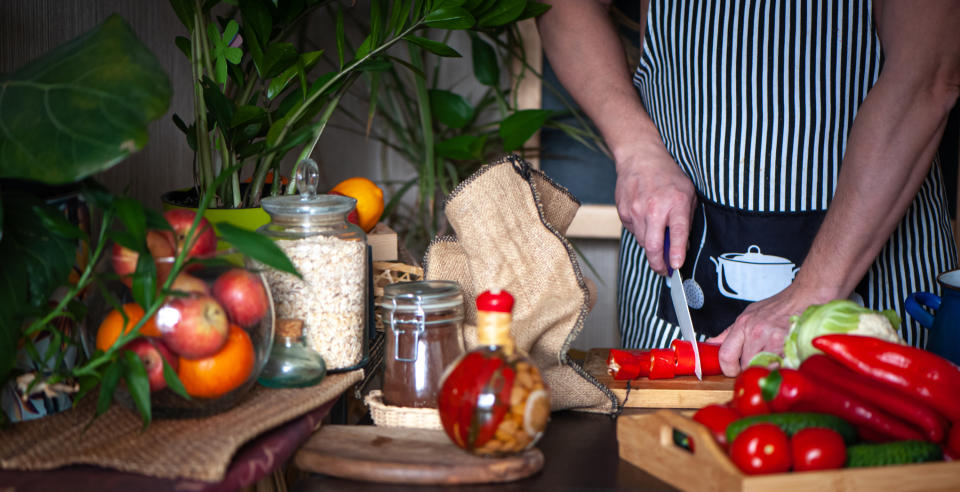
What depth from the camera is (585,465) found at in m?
0.74

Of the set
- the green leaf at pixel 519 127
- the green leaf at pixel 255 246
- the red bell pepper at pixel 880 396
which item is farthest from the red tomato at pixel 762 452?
the green leaf at pixel 519 127

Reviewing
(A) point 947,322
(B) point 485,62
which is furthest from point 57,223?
(B) point 485,62

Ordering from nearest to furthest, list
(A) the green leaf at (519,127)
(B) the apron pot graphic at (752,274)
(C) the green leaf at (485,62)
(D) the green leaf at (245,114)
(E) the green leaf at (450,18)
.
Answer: (D) the green leaf at (245,114), (E) the green leaf at (450,18), (B) the apron pot graphic at (752,274), (A) the green leaf at (519,127), (C) the green leaf at (485,62)

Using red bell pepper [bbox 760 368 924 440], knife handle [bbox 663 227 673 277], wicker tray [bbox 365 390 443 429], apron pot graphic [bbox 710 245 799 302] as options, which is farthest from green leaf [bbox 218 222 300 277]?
apron pot graphic [bbox 710 245 799 302]

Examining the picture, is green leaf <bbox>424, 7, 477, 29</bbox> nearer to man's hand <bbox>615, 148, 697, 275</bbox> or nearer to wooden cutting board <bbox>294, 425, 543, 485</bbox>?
man's hand <bbox>615, 148, 697, 275</bbox>

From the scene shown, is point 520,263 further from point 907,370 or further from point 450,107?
point 450,107

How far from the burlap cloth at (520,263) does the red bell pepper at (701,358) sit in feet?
0.43

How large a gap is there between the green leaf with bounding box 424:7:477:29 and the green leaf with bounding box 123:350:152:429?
0.57m

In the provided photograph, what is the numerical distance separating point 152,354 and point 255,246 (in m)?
0.12

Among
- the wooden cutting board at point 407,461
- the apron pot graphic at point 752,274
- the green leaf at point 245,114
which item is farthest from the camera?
the apron pot graphic at point 752,274

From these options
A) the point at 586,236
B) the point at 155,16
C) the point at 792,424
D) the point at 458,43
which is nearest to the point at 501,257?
the point at 792,424

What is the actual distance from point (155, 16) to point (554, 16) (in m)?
0.67

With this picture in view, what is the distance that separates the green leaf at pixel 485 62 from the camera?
73.0 inches

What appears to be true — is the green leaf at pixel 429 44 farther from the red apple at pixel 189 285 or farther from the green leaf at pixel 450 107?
the green leaf at pixel 450 107
